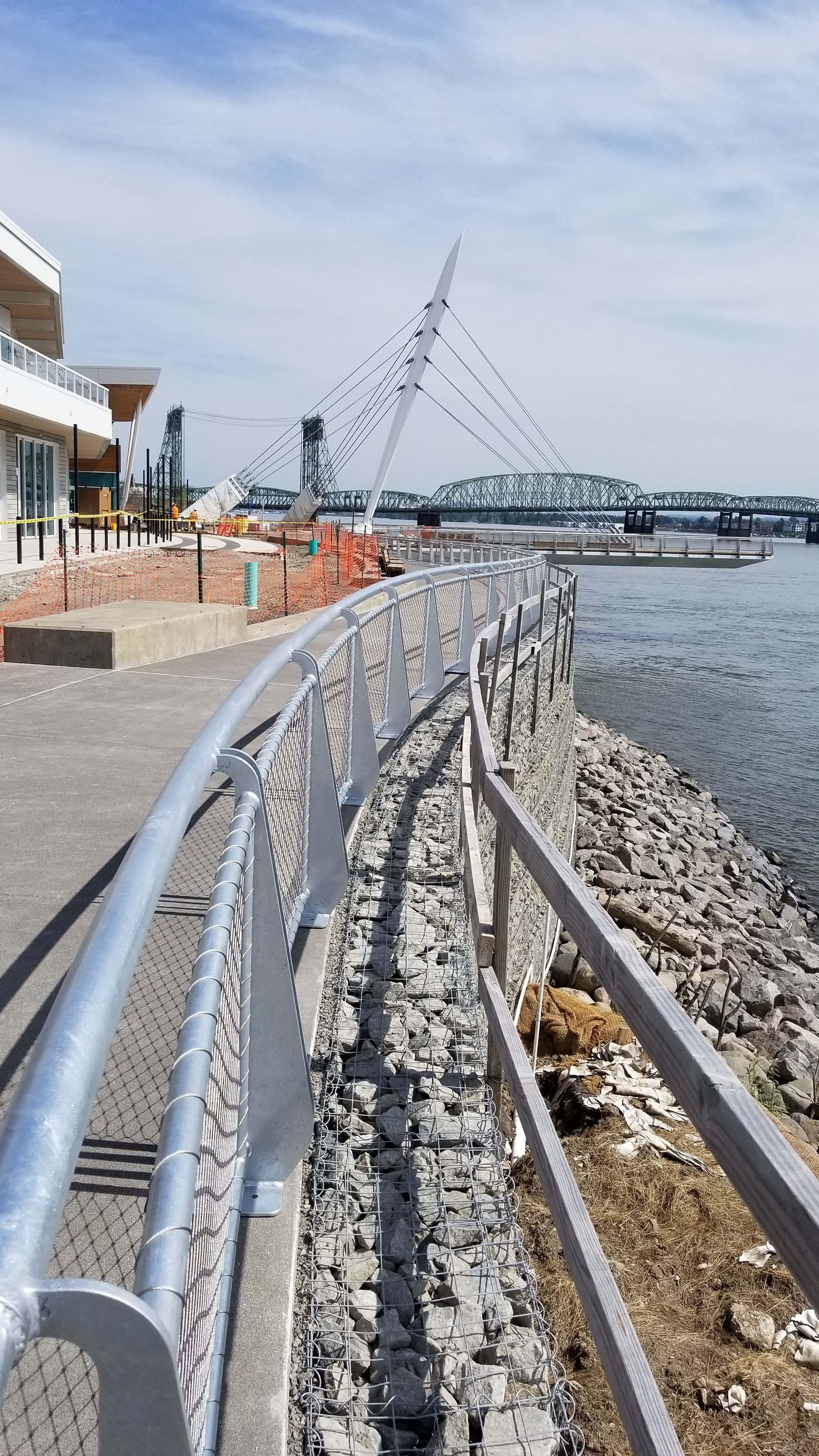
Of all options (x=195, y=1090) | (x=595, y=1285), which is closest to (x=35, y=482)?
A: (x=595, y=1285)

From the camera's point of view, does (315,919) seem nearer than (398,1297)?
No

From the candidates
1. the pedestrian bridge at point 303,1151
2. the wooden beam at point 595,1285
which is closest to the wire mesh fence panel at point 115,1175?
the pedestrian bridge at point 303,1151

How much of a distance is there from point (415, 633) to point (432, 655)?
5.24 ft

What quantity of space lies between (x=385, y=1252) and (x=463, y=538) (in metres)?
51.7

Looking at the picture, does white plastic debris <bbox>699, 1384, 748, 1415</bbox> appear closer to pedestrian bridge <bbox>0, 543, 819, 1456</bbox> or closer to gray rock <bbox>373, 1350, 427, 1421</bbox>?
pedestrian bridge <bbox>0, 543, 819, 1456</bbox>

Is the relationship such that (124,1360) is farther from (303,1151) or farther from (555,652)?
(555,652)

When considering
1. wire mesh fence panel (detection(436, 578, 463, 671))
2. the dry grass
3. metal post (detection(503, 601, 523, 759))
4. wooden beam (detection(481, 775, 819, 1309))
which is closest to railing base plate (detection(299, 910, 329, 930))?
the dry grass

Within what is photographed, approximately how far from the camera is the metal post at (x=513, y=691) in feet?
37.1

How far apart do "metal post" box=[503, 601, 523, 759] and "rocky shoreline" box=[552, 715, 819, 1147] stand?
7.26 ft

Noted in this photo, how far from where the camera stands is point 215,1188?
252cm

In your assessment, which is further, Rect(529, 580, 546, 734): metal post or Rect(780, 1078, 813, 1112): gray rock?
Rect(529, 580, 546, 734): metal post

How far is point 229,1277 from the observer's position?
8.95 feet

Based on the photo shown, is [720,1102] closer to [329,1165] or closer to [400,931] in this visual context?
[329,1165]

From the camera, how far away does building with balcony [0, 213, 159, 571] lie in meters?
30.2
